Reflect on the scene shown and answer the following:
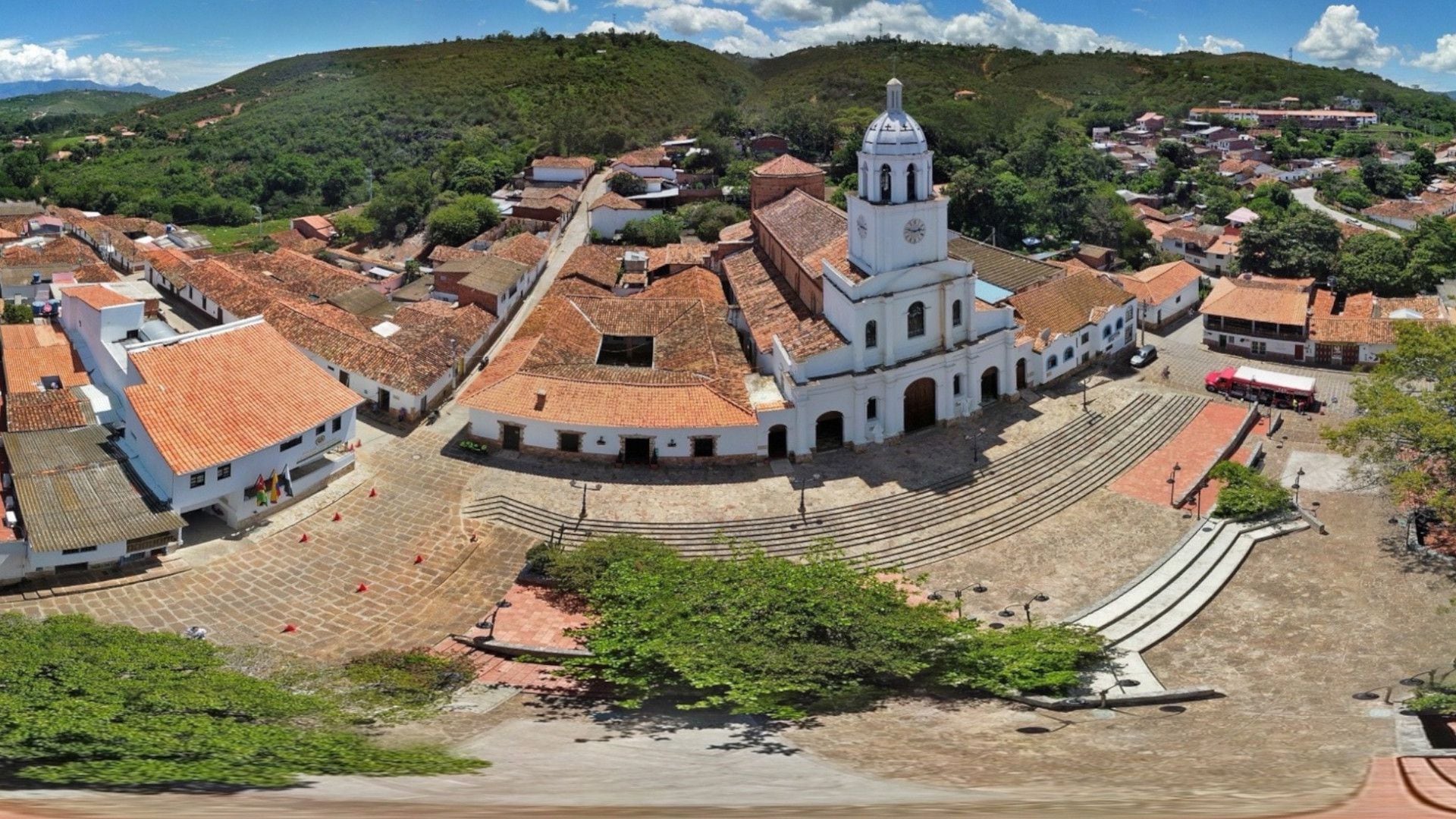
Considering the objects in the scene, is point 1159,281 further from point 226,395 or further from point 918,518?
point 226,395

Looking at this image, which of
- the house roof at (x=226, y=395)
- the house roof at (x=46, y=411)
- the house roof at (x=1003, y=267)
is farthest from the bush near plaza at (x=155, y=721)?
the house roof at (x=1003, y=267)

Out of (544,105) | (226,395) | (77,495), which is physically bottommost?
(77,495)

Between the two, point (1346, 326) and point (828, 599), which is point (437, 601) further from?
point (1346, 326)

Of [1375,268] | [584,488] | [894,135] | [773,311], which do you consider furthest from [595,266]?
[1375,268]

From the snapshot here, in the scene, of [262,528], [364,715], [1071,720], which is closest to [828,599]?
[1071,720]

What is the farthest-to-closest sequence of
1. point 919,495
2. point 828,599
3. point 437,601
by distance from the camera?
point 919,495
point 437,601
point 828,599

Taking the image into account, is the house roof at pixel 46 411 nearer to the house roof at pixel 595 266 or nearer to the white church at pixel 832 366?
the white church at pixel 832 366
